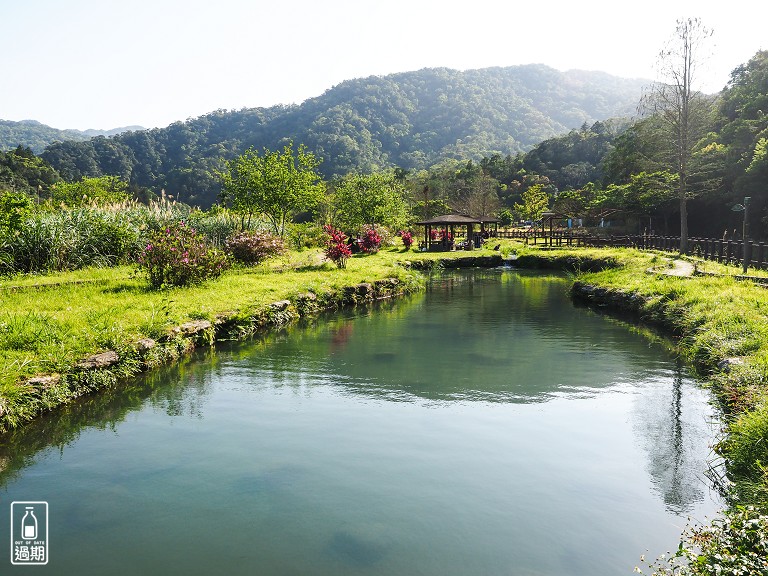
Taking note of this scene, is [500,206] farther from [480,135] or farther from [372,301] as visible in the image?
[480,135]

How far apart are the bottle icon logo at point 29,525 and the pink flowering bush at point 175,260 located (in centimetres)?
836

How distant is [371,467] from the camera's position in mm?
5699

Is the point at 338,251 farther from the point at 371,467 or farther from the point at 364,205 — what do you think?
the point at 371,467

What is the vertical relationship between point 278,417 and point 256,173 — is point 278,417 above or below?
below

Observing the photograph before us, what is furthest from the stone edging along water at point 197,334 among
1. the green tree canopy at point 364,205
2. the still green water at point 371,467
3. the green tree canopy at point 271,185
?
the green tree canopy at point 364,205

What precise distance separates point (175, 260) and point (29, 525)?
8980mm

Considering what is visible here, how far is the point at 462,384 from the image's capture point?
28.5ft

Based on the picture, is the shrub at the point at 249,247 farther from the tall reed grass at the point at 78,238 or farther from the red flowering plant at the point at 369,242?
the red flowering plant at the point at 369,242

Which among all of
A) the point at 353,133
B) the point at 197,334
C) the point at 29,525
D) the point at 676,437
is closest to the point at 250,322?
the point at 197,334

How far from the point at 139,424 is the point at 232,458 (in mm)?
1766

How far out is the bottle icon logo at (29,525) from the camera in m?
4.46

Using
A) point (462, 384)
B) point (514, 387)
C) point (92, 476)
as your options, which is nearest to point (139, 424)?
point (92, 476)

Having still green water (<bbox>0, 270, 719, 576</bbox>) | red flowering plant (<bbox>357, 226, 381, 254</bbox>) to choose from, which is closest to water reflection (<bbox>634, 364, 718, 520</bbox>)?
still green water (<bbox>0, 270, 719, 576</bbox>)

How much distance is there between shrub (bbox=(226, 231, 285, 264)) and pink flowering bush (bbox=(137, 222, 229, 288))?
4.40 meters
